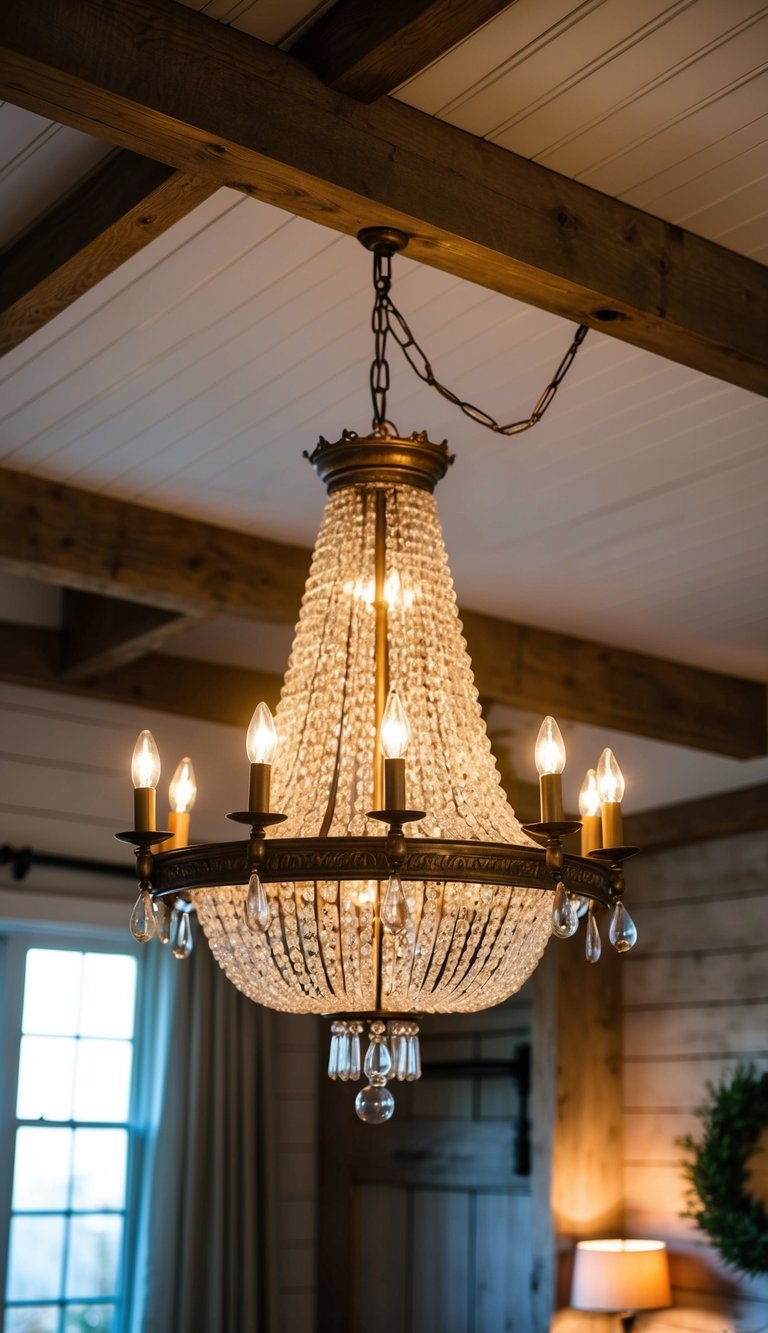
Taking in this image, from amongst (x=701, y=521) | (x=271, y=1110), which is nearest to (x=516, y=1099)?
(x=271, y=1110)

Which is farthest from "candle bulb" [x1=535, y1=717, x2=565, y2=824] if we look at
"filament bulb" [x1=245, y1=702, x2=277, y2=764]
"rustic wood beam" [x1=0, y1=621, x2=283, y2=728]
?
"rustic wood beam" [x1=0, y1=621, x2=283, y2=728]

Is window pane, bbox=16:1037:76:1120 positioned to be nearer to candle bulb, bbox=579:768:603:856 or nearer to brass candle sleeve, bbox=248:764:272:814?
candle bulb, bbox=579:768:603:856

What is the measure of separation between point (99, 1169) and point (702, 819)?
2384mm

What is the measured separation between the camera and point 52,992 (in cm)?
500

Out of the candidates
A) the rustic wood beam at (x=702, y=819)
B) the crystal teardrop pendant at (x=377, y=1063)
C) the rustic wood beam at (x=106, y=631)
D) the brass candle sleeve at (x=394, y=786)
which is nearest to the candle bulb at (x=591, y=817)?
the crystal teardrop pendant at (x=377, y=1063)

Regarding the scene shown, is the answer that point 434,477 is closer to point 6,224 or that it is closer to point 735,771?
point 6,224

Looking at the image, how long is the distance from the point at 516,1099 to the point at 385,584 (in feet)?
13.3

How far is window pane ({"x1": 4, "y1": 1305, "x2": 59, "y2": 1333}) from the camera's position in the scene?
186 inches

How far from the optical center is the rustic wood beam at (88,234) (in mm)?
2078

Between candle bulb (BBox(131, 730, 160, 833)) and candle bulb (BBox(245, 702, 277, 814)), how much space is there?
0.16 metres

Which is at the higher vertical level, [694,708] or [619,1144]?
[694,708]

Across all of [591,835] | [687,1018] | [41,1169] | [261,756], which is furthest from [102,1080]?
[261,756]

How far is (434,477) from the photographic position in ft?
7.32

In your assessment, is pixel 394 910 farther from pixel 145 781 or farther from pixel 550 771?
pixel 145 781
